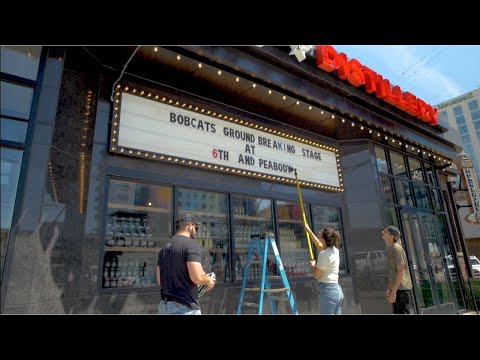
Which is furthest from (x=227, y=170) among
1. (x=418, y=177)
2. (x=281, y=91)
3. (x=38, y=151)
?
(x=418, y=177)

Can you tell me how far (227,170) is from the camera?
5941mm

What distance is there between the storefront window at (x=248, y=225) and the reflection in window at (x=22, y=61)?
3.76 m

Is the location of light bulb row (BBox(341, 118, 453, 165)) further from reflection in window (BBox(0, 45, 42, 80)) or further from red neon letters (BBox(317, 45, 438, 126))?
reflection in window (BBox(0, 45, 42, 80))

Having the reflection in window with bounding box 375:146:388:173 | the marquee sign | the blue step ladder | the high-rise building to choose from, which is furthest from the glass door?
the high-rise building

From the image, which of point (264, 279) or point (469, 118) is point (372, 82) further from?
point (469, 118)

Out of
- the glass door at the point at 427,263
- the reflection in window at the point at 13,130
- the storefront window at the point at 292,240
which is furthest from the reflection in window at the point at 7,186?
the glass door at the point at 427,263

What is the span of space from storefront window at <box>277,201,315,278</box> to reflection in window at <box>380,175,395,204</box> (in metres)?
2.62

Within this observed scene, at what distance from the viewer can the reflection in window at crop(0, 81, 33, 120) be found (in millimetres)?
3721

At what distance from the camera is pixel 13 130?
12.2ft

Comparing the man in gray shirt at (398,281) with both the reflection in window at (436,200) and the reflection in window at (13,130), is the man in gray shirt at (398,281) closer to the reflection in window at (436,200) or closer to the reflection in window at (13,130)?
the reflection in window at (13,130)

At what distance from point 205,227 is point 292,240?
7.34ft

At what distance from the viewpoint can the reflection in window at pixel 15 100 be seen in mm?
3721

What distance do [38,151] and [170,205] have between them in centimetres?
209
